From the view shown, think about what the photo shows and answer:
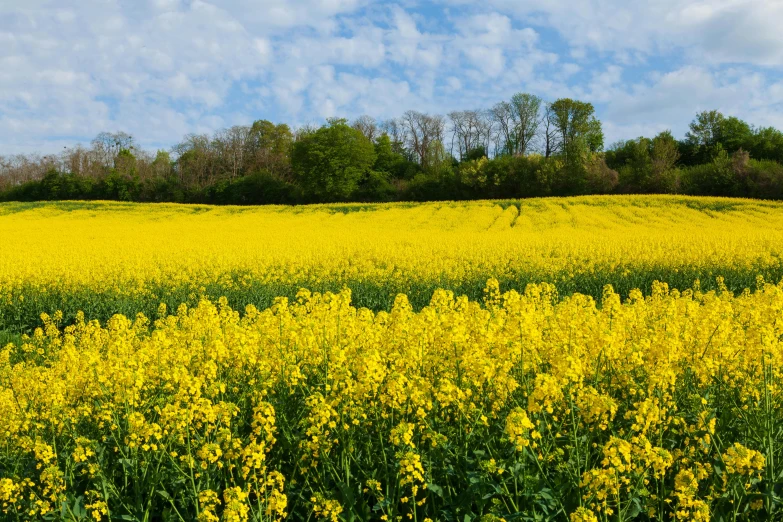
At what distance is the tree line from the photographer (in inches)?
1860

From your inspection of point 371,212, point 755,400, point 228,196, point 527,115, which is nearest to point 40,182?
→ point 228,196

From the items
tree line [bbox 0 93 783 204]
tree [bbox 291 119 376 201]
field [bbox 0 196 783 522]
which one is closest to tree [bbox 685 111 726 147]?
tree line [bbox 0 93 783 204]

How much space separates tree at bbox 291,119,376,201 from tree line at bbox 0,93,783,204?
11 centimetres

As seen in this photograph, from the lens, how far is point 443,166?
58.9 m

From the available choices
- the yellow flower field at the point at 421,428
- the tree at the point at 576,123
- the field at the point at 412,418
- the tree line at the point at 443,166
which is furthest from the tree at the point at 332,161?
the yellow flower field at the point at 421,428

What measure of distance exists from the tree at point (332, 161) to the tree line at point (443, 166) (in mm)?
106

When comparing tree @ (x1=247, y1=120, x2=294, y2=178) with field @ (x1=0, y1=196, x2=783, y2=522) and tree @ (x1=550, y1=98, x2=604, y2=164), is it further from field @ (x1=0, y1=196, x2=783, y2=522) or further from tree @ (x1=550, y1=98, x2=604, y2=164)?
field @ (x1=0, y1=196, x2=783, y2=522)

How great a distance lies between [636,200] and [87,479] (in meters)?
36.3

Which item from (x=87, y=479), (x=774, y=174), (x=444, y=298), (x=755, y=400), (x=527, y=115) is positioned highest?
(x=527, y=115)

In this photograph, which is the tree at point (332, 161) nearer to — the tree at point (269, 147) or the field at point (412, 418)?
the tree at point (269, 147)

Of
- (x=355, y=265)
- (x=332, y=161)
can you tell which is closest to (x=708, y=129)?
(x=332, y=161)

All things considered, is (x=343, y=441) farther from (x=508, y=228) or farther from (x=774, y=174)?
(x=774, y=174)

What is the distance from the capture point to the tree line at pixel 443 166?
1860 inches

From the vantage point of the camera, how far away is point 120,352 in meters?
5.32
